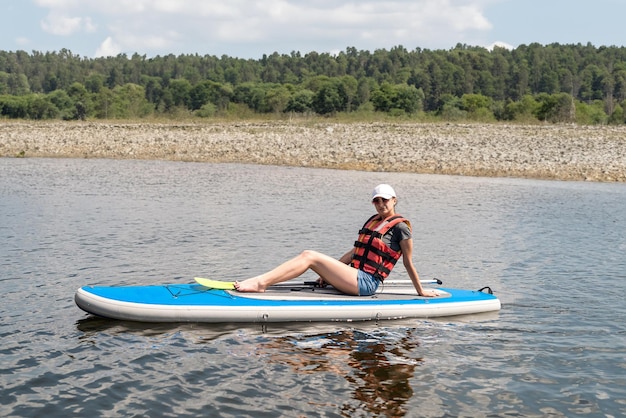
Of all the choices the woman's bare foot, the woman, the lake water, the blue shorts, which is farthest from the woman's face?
the woman's bare foot

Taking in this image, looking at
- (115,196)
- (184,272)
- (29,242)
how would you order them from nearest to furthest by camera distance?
(184,272) < (29,242) < (115,196)

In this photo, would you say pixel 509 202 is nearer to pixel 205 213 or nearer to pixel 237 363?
pixel 205 213

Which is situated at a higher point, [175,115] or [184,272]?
[175,115]

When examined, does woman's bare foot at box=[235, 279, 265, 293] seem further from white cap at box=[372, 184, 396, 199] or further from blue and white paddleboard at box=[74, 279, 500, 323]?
white cap at box=[372, 184, 396, 199]

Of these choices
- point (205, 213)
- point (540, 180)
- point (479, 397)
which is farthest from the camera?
point (540, 180)

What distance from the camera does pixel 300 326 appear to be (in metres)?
9.09

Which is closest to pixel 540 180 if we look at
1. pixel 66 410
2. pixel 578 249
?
pixel 578 249

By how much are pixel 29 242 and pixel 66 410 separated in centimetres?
830

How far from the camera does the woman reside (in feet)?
30.2

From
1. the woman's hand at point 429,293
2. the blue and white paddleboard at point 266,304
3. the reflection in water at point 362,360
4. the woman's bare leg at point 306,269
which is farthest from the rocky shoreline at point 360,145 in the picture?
the reflection in water at point 362,360

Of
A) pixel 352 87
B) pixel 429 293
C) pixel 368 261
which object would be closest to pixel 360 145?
pixel 429 293

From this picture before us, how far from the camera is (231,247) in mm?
14156

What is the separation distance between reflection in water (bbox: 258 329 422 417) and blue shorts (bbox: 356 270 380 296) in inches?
25.5

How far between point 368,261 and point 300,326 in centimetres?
124
